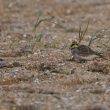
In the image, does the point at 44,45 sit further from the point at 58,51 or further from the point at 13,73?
the point at 13,73

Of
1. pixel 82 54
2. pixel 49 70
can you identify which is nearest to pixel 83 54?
pixel 82 54

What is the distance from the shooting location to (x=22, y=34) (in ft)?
46.2

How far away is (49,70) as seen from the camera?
1002cm

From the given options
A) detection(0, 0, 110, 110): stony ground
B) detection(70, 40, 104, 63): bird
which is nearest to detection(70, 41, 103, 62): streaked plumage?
detection(70, 40, 104, 63): bird

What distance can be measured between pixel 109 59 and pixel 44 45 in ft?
6.28

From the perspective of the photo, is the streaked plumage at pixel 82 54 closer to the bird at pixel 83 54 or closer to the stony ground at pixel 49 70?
Result: the bird at pixel 83 54

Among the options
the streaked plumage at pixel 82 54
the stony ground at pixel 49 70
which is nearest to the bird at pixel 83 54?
the streaked plumage at pixel 82 54

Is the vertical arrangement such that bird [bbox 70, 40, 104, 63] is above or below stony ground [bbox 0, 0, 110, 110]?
above

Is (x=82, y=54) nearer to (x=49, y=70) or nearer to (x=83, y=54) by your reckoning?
(x=83, y=54)

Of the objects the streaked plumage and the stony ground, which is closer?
the stony ground

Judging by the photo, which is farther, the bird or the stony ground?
the bird

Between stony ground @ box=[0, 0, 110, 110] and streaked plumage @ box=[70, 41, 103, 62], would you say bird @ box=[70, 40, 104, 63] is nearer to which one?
streaked plumage @ box=[70, 41, 103, 62]

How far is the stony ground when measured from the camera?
8.32m

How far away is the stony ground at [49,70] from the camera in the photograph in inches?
328
